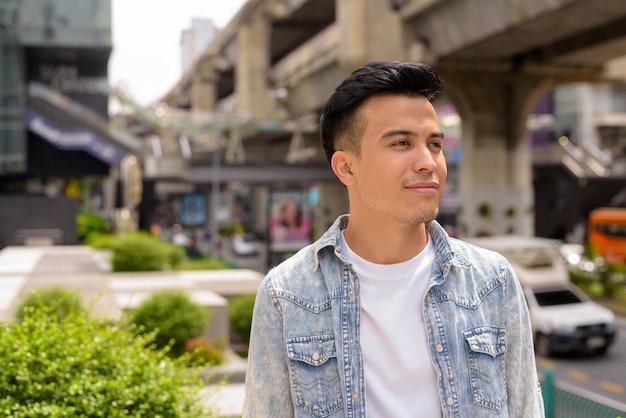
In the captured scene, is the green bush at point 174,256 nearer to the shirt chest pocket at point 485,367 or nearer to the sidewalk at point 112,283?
the sidewalk at point 112,283

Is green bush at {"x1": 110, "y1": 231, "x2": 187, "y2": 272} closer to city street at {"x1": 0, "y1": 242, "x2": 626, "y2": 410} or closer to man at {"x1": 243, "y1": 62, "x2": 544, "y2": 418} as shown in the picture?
city street at {"x1": 0, "y1": 242, "x2": 626, "y2": 410}

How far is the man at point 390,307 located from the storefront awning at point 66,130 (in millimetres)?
35816

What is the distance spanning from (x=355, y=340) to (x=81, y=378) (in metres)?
3.01

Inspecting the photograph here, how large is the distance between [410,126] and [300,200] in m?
38.1

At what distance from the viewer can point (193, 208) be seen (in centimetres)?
7031

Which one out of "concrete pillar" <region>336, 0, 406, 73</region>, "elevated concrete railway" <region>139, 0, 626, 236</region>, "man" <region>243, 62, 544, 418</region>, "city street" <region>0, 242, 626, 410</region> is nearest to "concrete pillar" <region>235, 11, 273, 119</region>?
"elevated concrete railway" <region>139, 0, 626, 236</region>

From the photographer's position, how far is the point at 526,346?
2.82m

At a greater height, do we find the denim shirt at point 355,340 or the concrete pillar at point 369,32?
the concrete pillar at point 369,32

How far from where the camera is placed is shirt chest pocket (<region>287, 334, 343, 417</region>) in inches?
105

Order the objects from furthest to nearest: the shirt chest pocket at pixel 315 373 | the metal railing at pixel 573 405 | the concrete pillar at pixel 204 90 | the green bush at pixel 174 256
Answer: the concrete pillar at pixel 204 90
the green bush at pixel 174 256
the metal railing at pixel 573 405
the shirt chest pocket at pixel 315 373

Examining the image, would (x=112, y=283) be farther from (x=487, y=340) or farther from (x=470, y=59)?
(x=470, y=59)

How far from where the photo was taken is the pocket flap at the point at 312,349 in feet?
8.75

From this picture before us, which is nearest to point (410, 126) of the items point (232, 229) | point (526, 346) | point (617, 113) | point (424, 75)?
point (424, 75)

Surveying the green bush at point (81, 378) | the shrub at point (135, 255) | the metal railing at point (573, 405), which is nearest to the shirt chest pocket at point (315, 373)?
the green bush at point (81, 378)
